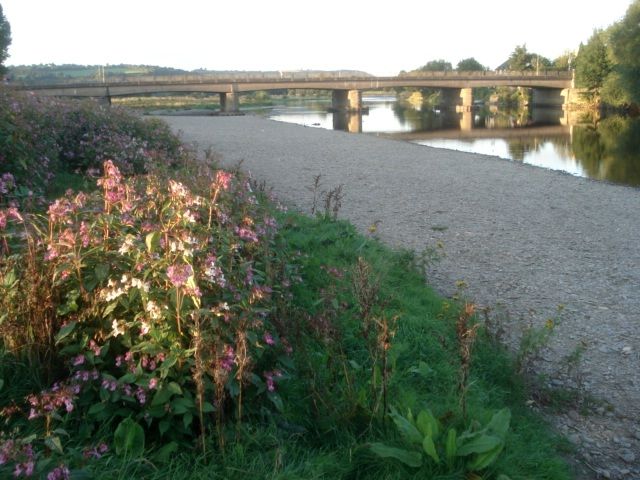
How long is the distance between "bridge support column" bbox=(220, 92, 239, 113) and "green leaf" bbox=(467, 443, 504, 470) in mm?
60722

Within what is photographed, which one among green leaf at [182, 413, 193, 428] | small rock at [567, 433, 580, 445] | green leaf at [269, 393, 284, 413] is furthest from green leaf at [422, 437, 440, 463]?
small rock at [567, 433, 580, 445]

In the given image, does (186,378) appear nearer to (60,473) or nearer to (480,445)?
(60,473)

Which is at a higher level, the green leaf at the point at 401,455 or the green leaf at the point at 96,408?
the green leaf at the point at 96,408

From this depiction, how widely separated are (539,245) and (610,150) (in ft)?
64.9

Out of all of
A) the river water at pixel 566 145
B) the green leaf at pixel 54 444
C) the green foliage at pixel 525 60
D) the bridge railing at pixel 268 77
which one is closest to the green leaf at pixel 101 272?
the green leaf at pixel 54 444

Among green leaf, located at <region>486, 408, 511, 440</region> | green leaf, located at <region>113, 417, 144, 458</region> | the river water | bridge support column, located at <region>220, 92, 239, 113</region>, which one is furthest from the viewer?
bridge support column, located at <region>220, 92, 239, 113</region>

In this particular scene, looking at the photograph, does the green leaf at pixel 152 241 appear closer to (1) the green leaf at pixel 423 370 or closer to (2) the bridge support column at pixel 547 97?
A: (1) the green leaf at pixel 423 370

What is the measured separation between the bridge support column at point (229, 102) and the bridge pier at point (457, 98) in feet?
81.7

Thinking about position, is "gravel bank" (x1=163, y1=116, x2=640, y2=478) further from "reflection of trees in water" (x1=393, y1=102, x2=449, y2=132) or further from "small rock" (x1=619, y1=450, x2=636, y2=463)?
"reflection of trees in water" (x1=393, y1=102, x2=449, y2=132)

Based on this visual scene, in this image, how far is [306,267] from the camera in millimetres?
5637

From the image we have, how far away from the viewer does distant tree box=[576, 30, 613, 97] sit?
2308 inches

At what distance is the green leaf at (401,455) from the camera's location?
2.78 m

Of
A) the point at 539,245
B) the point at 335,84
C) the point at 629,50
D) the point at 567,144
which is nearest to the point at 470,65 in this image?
the point at 335,84

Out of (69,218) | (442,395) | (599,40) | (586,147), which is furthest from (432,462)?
(599,40)
